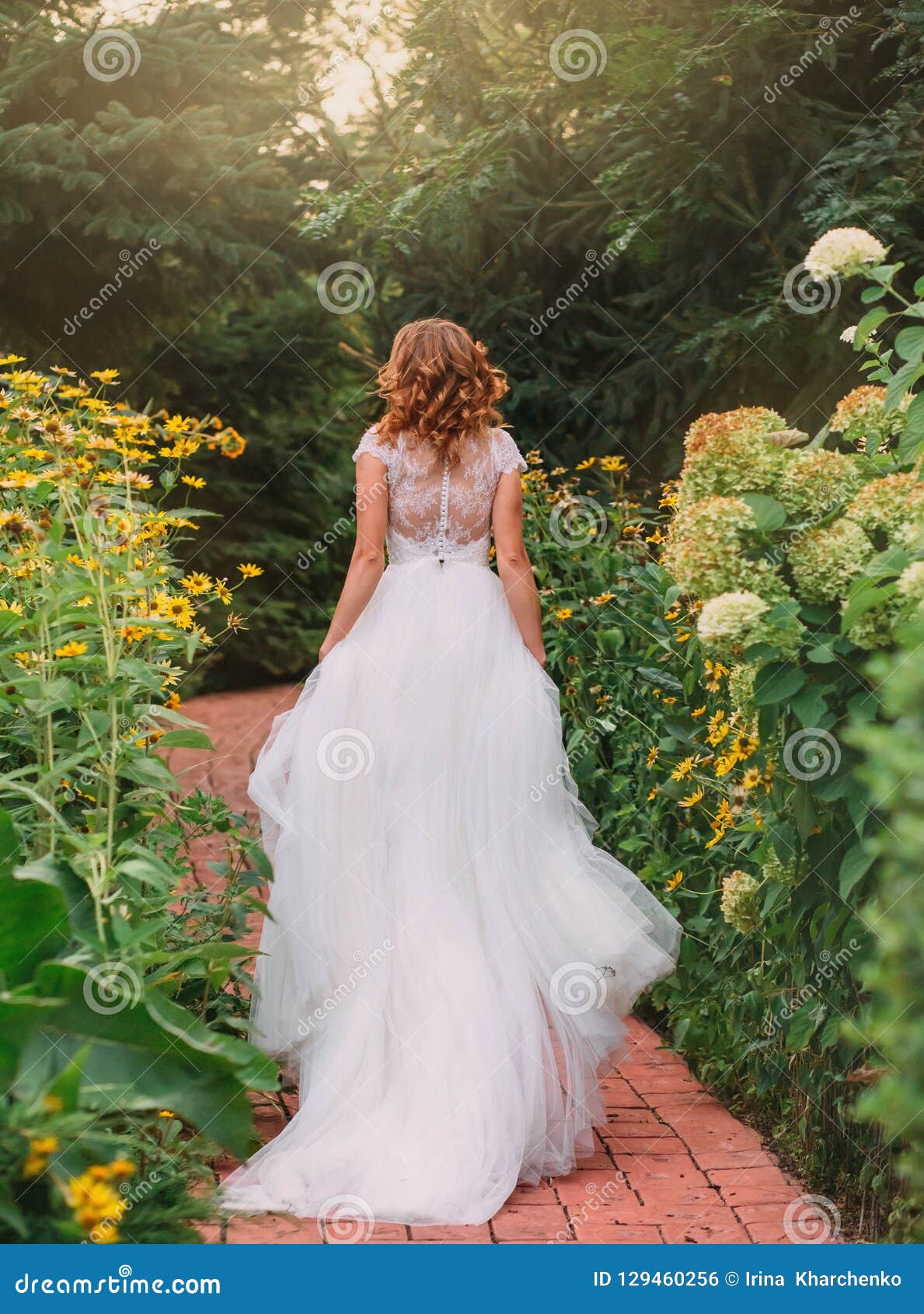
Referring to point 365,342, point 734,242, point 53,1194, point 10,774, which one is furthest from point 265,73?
point 53,1194

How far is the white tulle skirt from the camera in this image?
3076 millimetres

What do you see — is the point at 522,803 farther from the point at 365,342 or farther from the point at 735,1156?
the point at 365,342

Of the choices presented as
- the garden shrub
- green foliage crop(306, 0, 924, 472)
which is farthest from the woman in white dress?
green foliage crop(306, 0, 924, 472)

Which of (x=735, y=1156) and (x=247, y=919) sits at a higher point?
(x=735, y=1156)

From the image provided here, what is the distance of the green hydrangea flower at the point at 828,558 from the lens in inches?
97.5

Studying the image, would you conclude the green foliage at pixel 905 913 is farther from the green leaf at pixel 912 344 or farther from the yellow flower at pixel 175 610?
the yellow flower at pixel 175 610

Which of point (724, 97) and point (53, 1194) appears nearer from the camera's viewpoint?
point (53, 1194)

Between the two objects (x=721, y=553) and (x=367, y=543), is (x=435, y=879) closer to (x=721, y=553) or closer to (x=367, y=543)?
(x=367, y=543)

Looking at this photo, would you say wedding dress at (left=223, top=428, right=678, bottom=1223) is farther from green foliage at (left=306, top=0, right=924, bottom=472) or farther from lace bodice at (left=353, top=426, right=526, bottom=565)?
green foliage at (left=306, top=0, right=924, bottom=472)

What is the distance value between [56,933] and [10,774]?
354 millimetres

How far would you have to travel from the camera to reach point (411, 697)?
363 cm

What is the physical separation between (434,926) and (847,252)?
1941 millimetres

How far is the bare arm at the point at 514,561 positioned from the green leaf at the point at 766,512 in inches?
45.7

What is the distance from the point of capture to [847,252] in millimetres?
2557
